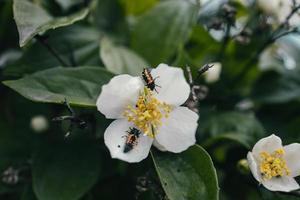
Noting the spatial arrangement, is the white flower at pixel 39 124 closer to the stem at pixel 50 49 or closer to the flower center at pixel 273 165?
the stem at pixel 50 49

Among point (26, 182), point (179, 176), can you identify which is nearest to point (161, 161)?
point (179, 176)

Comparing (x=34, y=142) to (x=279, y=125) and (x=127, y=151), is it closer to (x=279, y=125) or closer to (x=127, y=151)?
(x=127, y=151)

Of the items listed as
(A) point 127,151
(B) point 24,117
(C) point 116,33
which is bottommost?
(B) point 24,117

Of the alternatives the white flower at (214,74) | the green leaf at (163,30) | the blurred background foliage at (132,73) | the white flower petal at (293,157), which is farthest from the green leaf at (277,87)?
the white flower petal at (293,157)

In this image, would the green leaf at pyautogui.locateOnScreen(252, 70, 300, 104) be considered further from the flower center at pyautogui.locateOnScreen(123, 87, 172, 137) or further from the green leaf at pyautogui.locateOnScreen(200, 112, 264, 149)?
the flower center at pyautogui.locateOnScreen(123, 87, 172, 137)

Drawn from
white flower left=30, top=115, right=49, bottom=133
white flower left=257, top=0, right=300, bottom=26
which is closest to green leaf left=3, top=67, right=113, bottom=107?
white flower left=30, top=115, right=49, bottom=133
